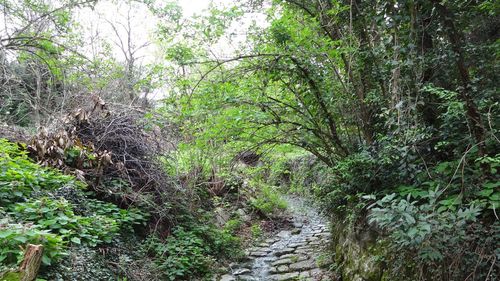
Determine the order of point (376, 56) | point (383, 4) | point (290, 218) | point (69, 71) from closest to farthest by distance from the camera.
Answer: point (383, 4) → point (376, 56) → point (69, 71) → point (290, 218)

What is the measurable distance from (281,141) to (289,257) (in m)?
2.39

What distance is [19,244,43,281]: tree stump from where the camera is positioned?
2367 mm

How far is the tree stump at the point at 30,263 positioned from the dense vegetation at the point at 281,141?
0.20 metres

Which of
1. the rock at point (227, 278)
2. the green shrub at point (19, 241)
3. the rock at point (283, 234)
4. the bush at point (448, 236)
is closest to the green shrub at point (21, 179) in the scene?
the green shrub at point (19, 241)

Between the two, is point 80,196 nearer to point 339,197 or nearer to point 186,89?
point 186,89

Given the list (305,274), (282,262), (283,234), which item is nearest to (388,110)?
(305,274)

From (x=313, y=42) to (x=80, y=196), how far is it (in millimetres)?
3739

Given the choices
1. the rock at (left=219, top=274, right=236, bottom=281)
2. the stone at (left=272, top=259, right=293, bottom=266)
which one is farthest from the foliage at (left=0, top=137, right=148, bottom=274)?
the stone at (left=272, top=259, right=293, bottom=266)

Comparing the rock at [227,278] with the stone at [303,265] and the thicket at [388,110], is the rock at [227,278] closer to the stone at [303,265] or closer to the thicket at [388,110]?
the stone at [303,265]

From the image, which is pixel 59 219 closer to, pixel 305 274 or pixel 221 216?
pixel 305 274

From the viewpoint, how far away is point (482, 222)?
7.94 ft

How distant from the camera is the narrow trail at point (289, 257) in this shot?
5238 millimetres

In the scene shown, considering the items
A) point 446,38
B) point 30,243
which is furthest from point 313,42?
point 30,243

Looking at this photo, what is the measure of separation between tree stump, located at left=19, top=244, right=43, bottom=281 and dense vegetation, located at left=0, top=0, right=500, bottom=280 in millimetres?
200
